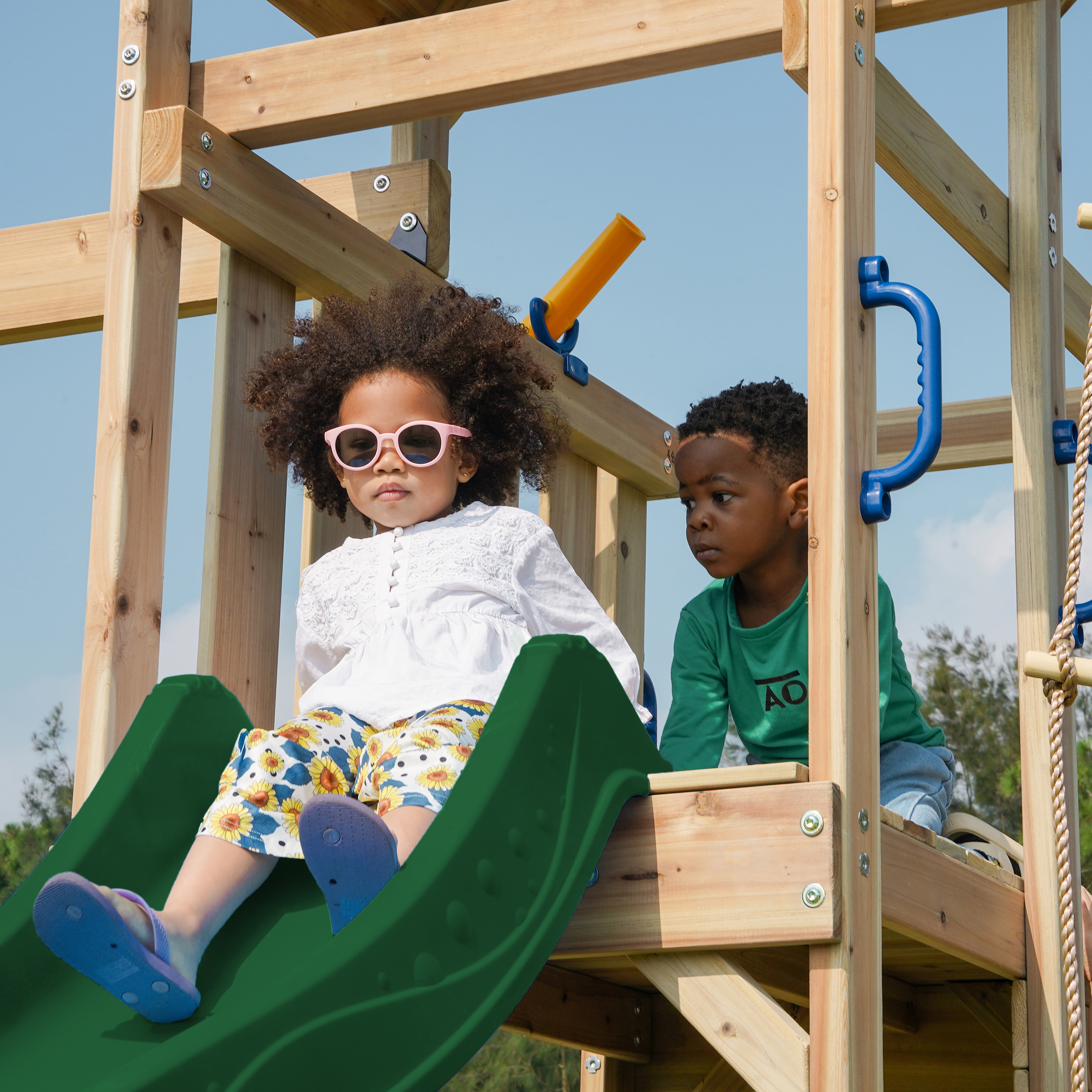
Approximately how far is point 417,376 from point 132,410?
559 millimetres

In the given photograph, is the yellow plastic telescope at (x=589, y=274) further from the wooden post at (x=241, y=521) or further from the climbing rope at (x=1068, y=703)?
the climbing rope at (x=1068, y=703)

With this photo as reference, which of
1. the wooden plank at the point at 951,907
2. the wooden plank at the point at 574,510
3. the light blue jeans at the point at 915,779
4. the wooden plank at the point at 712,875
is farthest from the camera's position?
the wooden plank at the point at 574,510

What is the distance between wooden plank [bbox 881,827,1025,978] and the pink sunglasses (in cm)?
108

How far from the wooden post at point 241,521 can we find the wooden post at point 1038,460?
1.48 m

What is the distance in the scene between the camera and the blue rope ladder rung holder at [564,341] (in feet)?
14.3

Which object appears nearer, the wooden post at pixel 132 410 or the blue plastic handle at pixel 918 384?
the blue plastic handle at pixel 918 384

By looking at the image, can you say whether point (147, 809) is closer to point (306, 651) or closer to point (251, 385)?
point (306, 651)

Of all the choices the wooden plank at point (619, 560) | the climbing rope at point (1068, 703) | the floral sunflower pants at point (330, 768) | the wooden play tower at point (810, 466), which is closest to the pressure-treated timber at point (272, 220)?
the wooden play tower at point (810, 466)

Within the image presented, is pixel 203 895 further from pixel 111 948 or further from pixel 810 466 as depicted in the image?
pixel 810 466

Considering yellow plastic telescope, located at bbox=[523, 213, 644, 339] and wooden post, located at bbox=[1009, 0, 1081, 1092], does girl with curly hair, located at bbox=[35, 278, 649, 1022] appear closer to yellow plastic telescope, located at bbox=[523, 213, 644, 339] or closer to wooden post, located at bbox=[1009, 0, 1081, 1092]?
yellow plastic telescope, located at bbox=[523, 213, 644, 339]

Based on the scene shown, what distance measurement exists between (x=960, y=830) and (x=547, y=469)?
1155 millimetres

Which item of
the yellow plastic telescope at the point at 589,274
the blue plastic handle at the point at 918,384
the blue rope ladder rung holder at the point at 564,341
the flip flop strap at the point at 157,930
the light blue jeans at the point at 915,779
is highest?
the yellow plastic telescope at the point at 589,274

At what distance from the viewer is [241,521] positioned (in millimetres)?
3273

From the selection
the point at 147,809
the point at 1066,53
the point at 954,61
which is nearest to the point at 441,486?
the point at 147,809
